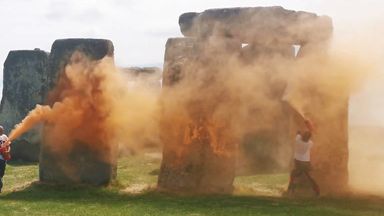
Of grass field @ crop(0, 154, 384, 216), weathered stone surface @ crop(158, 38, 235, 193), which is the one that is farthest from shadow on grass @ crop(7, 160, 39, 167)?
weathered stone surface @ crop(158, 38, 235, 193)

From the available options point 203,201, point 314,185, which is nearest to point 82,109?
point 203,201

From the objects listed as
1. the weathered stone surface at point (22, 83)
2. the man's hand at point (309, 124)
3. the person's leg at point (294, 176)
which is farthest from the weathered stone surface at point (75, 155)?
the weathered stone surface at point (22, 83)

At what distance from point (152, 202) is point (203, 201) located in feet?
3.94

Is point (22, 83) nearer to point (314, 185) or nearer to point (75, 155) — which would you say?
point (75, 155)

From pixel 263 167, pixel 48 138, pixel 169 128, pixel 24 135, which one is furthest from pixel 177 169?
pixel 24 135

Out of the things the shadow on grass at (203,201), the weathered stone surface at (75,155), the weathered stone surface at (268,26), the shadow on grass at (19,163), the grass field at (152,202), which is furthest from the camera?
the shadow on grass at (19,163)

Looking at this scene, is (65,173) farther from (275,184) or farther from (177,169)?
(275,184)

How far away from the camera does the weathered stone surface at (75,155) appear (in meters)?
16.6

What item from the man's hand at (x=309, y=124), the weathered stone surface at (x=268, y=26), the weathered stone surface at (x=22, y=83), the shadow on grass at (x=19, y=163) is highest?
the weathered stone surface at (x=268, y=26)

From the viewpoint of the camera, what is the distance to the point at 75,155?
16.7 metres

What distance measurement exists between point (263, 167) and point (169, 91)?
7390 mm

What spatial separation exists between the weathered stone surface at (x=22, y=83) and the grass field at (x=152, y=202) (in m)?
7.84

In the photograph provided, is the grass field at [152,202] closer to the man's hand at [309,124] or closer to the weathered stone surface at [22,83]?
the man's hand at [309,124]

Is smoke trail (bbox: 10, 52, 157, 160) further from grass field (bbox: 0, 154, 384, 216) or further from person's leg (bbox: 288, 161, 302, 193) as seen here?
person's leg (bbox: 288, 161, 302, 193)
